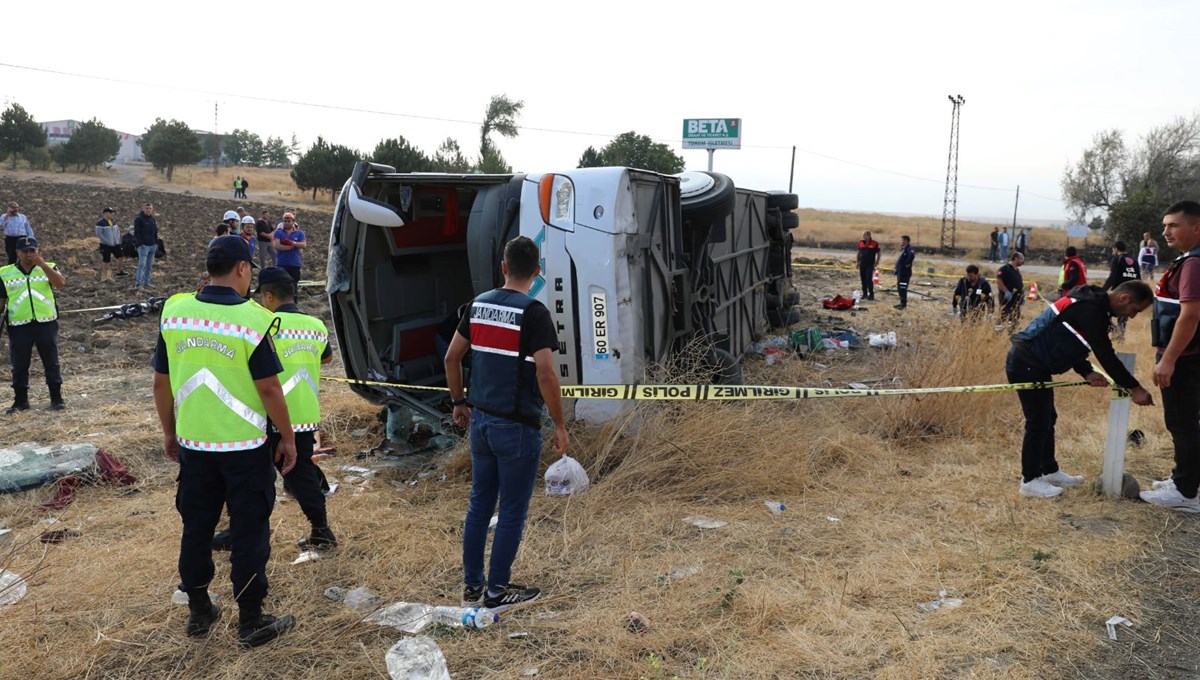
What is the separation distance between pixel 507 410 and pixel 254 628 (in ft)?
4.46

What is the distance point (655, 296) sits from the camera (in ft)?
19.0

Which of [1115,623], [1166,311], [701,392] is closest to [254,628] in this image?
[701,392]

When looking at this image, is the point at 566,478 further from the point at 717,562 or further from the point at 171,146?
the point at 171,146

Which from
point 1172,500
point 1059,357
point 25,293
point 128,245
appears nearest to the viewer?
point 1172,500

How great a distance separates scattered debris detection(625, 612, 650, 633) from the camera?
137 inches

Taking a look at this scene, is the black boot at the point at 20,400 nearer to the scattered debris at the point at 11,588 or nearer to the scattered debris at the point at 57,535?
the scattered debris at the point at 57,535

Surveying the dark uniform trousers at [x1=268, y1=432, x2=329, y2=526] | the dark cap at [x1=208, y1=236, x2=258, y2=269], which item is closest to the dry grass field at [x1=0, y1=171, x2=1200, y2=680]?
the dark uniform trousers at [x1=268, y1=432, x2=329, y2=526]

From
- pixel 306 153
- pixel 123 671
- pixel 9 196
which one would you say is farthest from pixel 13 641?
pixel 306 153

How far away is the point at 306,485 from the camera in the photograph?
178 inches

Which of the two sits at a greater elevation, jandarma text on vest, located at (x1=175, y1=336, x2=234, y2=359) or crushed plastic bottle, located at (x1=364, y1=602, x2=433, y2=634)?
jandarma text on vest, located at (x1=175, y1=336, x2=234, y2=359)

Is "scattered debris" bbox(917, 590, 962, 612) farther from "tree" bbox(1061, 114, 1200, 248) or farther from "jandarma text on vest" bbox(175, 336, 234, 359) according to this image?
"tree" bbox(1061, 114, 1200, 248)

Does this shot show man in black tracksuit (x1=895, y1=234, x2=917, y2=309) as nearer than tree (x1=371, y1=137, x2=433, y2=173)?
Yes

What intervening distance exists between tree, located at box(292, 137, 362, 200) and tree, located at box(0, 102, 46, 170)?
52.4 feet

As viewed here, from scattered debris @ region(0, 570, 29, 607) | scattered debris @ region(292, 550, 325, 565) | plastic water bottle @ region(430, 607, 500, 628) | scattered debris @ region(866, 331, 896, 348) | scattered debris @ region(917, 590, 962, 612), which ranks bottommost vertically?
scattered debris @ region(292, 550, 325, 565)
